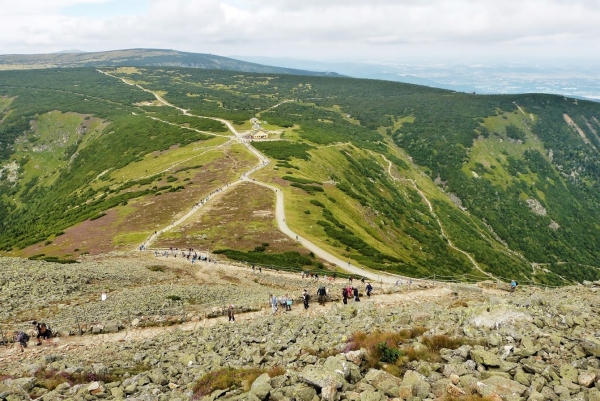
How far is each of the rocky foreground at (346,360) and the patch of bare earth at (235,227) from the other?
30075 millimetres

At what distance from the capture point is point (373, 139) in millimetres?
199375

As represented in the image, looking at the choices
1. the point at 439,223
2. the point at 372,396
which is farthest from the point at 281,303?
the point at 439,223

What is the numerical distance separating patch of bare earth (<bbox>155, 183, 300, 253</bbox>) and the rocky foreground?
A: 30.1 metres

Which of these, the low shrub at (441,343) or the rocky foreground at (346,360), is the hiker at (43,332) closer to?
the rocky foreground at (346,360)

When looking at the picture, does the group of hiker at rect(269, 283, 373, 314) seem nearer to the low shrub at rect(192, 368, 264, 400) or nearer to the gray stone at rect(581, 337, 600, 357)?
the low shrub at rect(192, 368, 264, 400)

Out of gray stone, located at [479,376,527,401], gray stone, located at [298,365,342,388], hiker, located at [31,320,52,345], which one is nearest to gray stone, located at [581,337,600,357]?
gray stone, located at [479,376,527,401]

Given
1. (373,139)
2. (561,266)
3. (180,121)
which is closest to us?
(561,266)

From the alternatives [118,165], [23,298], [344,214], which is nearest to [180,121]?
[118,165]

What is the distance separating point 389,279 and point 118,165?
4046 inches

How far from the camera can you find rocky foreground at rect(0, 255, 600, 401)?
13.4 metres

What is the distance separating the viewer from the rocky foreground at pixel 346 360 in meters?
13.4

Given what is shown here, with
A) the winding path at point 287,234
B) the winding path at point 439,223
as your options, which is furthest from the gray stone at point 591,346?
the winding path at point 439,223

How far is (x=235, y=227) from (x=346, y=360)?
48.8 meters

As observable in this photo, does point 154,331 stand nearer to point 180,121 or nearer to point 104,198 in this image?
point 104,198
